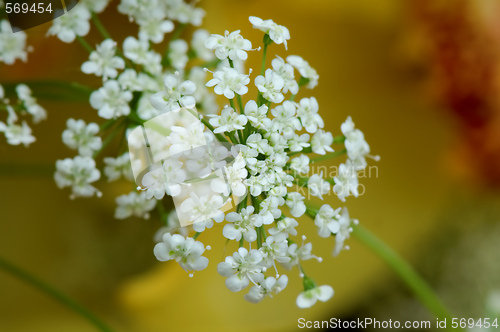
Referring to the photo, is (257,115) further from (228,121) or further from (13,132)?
(13,132)

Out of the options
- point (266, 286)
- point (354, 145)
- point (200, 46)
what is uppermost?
point (200, 46)

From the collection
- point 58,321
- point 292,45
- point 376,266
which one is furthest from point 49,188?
point 376,266

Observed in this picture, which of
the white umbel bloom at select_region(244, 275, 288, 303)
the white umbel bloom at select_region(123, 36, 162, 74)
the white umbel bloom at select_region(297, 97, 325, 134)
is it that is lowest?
the white umbel bloom at select_region(244, 275, 288, 303)

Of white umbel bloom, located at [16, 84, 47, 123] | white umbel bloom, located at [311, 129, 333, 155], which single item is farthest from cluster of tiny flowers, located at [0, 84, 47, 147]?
white umbel bloom, located at [311, 129, 333, 155]

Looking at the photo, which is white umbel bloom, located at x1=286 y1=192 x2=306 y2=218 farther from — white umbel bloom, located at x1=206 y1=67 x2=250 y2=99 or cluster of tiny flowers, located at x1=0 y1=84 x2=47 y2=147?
cluster of tiny flowers, located at x1=0 y1=84 x2=47 y2=147

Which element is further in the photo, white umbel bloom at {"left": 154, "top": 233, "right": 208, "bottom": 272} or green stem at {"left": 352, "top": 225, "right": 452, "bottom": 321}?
green stem at {"left": 352, "top": 225, "right": 452, "bottom": 321}

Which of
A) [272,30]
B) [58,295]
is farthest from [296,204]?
[58,295]
